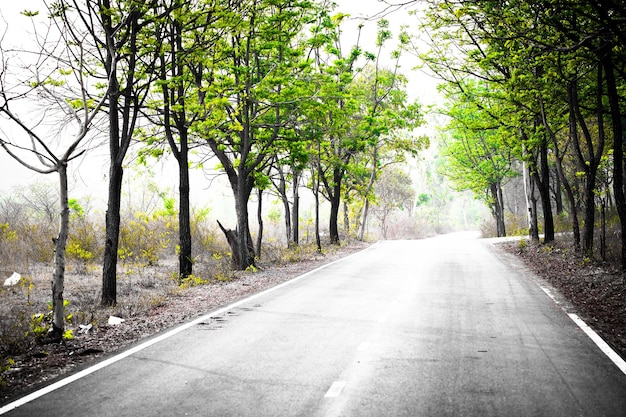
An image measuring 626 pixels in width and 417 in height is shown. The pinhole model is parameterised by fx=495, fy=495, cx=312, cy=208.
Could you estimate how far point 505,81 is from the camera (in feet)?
57.3

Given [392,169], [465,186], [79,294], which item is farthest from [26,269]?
[392,169]

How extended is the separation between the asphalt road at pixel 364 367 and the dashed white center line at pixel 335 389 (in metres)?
0.02

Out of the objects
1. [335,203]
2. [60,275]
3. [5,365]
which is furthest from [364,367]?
[335,203]

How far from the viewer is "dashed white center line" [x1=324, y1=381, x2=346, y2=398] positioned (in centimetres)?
493

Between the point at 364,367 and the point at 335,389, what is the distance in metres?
0.84

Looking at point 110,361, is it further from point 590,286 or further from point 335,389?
point 590,286

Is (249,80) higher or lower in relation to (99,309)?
higher

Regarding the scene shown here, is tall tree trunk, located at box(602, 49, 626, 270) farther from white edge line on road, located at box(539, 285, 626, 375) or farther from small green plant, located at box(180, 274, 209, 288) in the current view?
small green plant, located at box(180, 274, 209, 288)

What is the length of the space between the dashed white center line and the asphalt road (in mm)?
20

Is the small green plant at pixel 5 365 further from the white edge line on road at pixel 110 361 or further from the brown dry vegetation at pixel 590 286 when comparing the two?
the brown dry vegetation at pixel 590 286

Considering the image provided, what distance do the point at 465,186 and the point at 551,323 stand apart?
115 ft

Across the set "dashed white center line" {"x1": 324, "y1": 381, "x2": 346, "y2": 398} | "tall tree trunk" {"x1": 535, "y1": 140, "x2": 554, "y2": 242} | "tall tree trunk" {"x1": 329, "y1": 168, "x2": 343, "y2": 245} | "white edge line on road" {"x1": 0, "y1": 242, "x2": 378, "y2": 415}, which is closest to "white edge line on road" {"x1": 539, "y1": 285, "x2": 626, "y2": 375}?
"dashed white center line" {"x1": 324, "y1": 381, "x2": 346, "y2": 398}

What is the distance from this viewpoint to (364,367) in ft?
19.2

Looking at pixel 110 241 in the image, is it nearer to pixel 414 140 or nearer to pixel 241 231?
pixel 241 231
